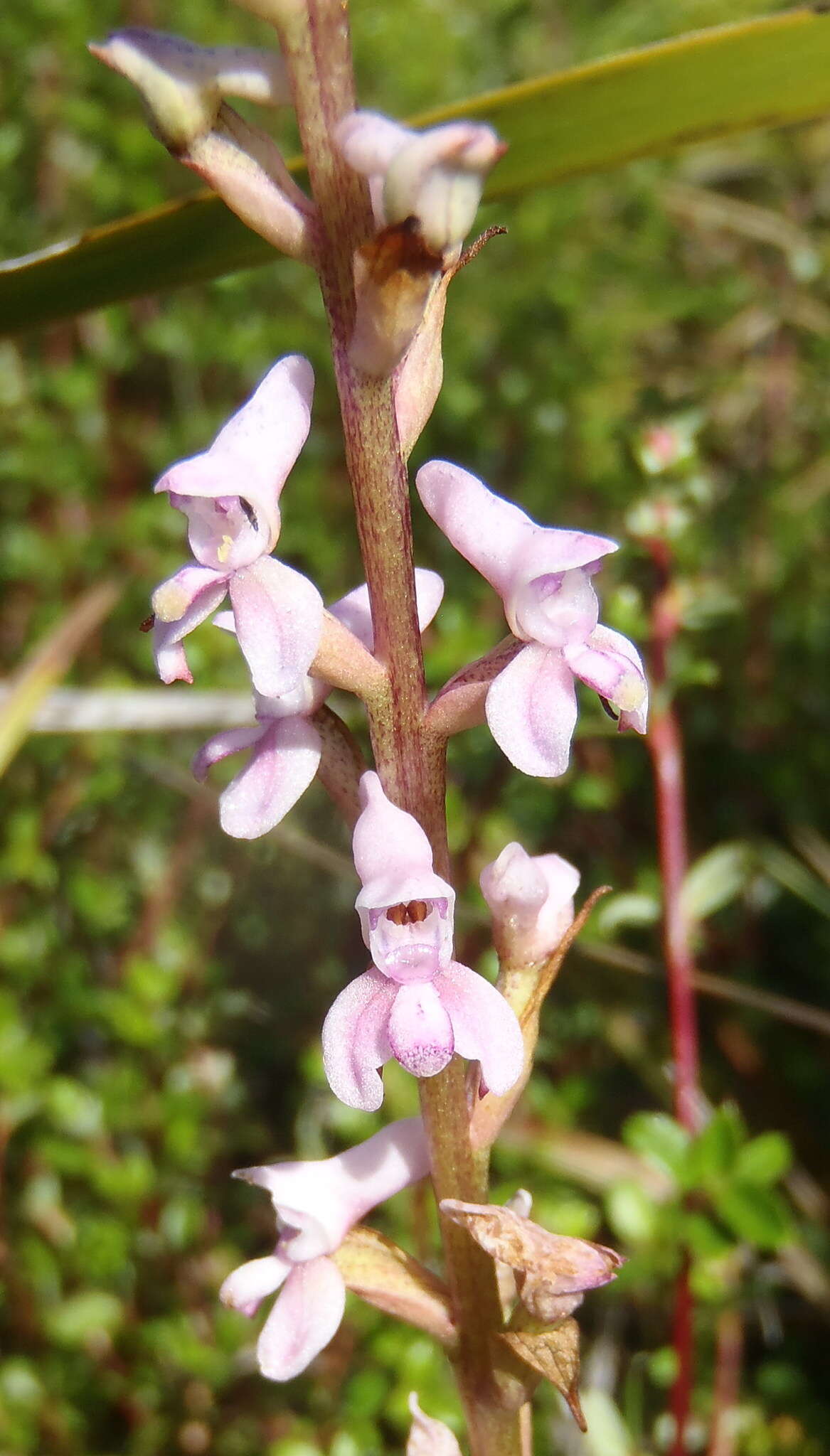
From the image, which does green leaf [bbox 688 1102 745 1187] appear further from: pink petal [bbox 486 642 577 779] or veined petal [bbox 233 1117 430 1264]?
pink petal [bbox 486 642 577 779]

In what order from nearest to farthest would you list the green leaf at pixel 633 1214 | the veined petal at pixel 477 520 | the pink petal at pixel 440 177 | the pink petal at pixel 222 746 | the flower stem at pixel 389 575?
the pink petal at pixel 440 177
the flower stem at pixel 389 575
the veined petal at pixel 477 520
the pink petal at pixel 222 746
the green leaf at pixel 633 1214

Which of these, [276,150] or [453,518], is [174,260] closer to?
[276,150]

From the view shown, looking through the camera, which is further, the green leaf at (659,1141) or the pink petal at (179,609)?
the green leaf at (659,1141)

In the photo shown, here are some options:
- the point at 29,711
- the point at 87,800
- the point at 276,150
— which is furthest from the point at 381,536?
the point at 87,800

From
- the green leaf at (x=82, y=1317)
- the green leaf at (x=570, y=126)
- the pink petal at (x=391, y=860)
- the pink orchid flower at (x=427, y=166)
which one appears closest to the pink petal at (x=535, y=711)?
the pink petal at (x=391, y=860)

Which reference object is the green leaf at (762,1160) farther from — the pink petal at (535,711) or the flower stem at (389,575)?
the pink petal at (535,711)

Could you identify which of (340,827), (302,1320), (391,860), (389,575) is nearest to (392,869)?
(391,860)

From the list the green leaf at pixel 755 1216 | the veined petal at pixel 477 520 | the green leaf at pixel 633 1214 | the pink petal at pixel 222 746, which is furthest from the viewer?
the green leaf at pixel 633 1214
